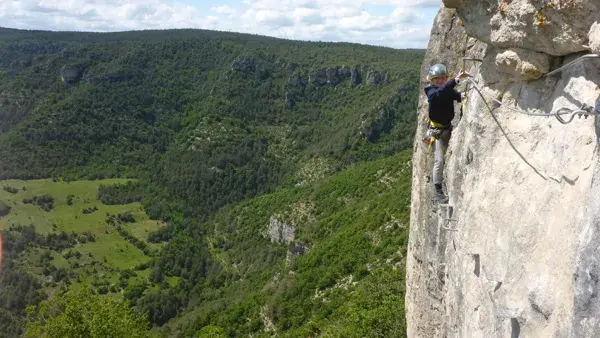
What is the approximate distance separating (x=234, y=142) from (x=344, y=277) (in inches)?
4688

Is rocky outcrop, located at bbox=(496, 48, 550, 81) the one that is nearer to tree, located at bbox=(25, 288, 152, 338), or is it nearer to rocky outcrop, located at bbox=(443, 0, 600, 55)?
rocky outcrop, located at bbox=(443, 0, 600, 55)

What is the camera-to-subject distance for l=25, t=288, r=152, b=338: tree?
19.8 m

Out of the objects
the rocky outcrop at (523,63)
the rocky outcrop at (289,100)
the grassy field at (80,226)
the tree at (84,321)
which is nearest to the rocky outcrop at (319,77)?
the rocky outcrop at (289,100)

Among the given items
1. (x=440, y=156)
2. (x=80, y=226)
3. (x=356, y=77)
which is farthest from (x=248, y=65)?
(x=440, y=156)

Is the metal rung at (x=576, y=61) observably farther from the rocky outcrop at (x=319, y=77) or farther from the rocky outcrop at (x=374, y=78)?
the rocky outcrop at (x=319, y=77)

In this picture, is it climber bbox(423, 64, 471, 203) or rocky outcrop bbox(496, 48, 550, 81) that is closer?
rocky outcrop bbox(496, 48, 550, 81)

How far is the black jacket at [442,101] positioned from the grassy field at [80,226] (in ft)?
330

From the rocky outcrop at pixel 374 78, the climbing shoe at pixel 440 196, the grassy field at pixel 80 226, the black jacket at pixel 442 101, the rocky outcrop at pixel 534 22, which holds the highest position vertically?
the rocky outcrop at pixel 374 78

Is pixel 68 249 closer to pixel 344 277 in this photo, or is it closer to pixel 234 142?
pixel 234 142

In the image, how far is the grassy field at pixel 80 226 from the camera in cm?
10412

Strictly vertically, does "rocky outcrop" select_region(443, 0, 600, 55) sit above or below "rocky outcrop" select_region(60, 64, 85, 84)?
below

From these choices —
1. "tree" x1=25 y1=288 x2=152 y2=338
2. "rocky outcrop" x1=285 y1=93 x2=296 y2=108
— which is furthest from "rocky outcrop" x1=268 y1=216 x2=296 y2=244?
"rocky outcrop" x1=285 y1=93 x2=296 y2=108

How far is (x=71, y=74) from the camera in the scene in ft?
612

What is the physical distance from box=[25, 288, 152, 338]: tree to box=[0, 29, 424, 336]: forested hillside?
11.2 m
